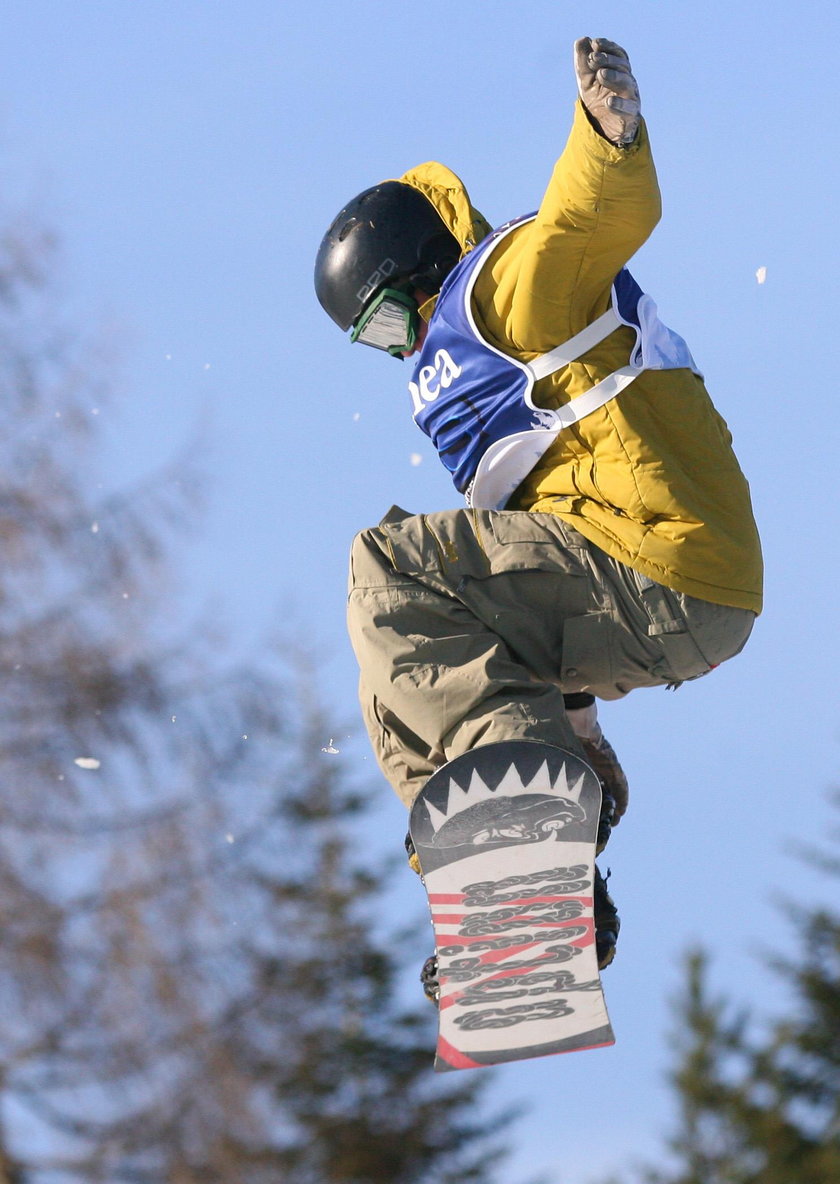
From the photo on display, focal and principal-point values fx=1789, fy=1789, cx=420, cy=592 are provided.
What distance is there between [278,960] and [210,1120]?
5.36 feet

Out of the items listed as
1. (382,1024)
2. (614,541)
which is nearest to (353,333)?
(614,541)

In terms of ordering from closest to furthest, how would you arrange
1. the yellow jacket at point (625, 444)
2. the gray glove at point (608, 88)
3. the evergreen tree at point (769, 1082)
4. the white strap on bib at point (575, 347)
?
the gray glove at point (608, 88) < the yellow jacket at point (625, 444) < the white strap on bib at point (575, 347) < the evergreen tree at point (769, 1082)

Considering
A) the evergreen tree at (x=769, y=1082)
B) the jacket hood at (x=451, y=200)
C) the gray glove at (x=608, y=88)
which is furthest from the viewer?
the evergreen tree at (x=769, y=1082)

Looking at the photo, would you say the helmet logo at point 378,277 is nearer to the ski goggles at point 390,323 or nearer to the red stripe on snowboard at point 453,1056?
the ski goggles at point 390,323

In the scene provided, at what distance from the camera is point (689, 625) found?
14.9 feet

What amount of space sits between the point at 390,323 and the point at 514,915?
169 centimetres

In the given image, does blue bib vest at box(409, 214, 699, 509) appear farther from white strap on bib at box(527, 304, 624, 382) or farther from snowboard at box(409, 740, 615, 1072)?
snowboard at box(409, 740, 615, 1072)

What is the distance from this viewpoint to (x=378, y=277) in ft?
16.4

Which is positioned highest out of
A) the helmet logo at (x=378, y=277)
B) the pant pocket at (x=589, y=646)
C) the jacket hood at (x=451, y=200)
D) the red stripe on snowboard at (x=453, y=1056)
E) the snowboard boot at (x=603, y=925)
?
the jacket hood at (x=451, y=200)

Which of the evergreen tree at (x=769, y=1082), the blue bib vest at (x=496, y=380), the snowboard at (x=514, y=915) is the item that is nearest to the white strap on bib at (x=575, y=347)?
the blue bib vest at (x=496, y=380)

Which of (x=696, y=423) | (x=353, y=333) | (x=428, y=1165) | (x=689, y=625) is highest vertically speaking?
(x=353, y=333)

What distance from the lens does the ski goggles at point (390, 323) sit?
499 centimetres

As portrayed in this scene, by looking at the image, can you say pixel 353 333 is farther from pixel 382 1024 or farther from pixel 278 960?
pixel 382 1024

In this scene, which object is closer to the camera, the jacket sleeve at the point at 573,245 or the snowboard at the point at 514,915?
the jacket sleeve at the point at 573,245
